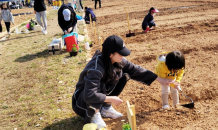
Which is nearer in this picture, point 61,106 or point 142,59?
A: point 61,106

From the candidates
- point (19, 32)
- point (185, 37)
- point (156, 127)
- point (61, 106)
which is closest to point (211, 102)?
point (156, 127)

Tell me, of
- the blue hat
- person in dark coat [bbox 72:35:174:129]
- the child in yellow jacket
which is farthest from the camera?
the blue hat

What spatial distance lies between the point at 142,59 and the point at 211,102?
270cm

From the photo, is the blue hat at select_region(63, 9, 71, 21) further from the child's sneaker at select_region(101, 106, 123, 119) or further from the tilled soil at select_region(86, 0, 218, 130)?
the child's sneaker at select_region(101, 106, 123, 119)

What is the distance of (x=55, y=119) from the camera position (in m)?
3.60

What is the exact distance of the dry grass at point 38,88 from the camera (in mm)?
3613

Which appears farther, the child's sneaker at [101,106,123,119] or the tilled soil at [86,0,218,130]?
the child's sneaker at [101,106,123,119]

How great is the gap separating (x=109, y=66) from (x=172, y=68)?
924 millimetres

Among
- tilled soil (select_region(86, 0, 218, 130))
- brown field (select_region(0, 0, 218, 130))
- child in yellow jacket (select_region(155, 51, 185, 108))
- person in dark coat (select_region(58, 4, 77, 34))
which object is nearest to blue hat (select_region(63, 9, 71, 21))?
person in dark coat (select_region(58, 4, 77, 34))

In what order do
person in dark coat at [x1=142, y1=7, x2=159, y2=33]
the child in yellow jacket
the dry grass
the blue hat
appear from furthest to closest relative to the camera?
person in dark coat at [x1=142, y1=7, x2=159, y2=33] → the blue hat → the dry grass → the child in yellow jacket

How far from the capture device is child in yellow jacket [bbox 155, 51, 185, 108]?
309 cm

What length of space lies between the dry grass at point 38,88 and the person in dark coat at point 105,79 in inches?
16.5

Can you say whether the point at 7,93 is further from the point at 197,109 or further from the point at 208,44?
the point at 208,44

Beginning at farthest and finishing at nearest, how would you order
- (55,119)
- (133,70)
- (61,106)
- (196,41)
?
1. (196,41)
2. (61,106)
3. (55,119)
4. (133,70)
